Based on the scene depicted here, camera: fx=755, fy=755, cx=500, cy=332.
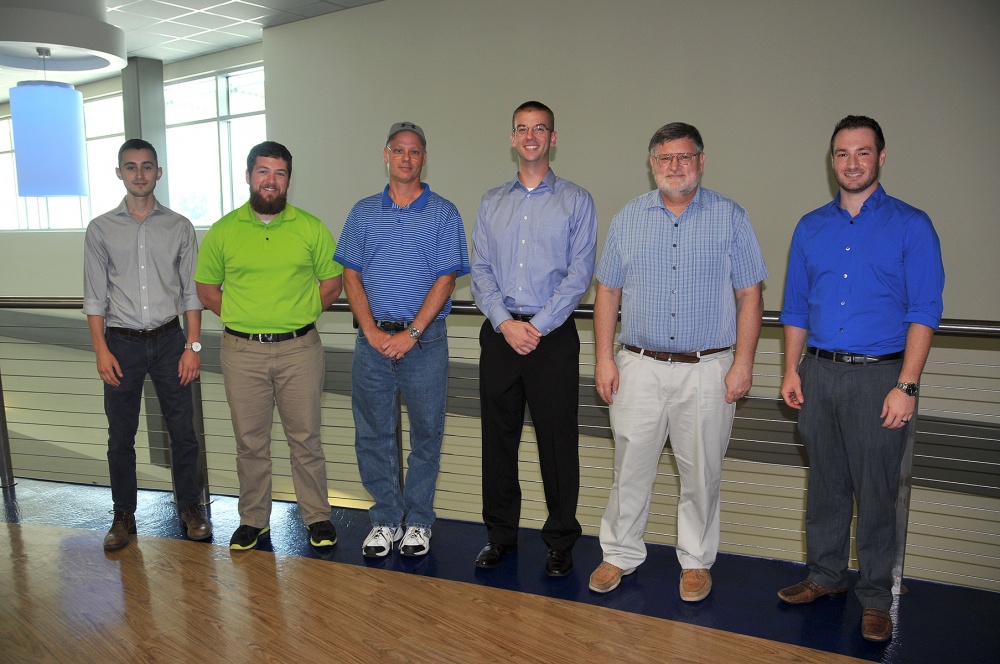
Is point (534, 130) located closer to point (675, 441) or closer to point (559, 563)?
point (675, 441)

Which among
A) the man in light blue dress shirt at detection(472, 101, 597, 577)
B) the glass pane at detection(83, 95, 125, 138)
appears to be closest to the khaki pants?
the man in light blue dress shirt at detection(472, 101, 597, 577)

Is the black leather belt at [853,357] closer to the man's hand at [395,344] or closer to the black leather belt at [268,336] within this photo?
the man's hand at [395,344]

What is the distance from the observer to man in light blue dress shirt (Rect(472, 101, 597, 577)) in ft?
9.30

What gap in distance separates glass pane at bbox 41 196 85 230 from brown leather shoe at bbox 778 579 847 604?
14942mm

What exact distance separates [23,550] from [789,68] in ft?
19.6

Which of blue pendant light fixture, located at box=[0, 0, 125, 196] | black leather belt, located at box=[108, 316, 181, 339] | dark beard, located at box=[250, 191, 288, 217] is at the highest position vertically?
blue pendant light fixture, located at box=[0, 0, 125, 196]

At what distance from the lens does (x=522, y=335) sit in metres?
2.79

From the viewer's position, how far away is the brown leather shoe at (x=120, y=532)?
3.35m

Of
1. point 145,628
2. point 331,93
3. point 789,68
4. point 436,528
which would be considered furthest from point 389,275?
point 331,93

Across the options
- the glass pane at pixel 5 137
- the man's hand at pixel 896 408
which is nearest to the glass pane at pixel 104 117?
the glass pane at pixel 5 137

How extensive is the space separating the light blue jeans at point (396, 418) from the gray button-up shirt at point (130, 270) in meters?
0.93

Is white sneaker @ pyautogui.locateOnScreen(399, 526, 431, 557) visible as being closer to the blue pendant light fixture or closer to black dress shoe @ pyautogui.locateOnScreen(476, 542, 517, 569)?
black dress shoe @ pyautogui.locateOnScreen(476, 542, 517, 569)

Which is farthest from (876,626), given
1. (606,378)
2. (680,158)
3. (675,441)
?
(680,158)

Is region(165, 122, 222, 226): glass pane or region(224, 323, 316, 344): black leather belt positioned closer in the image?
region(224, 323, 316, 344): black leather belt
